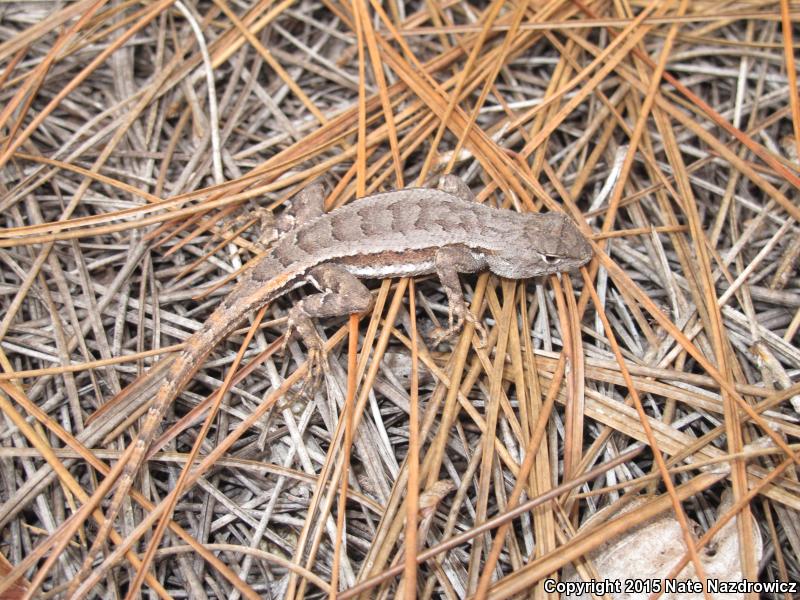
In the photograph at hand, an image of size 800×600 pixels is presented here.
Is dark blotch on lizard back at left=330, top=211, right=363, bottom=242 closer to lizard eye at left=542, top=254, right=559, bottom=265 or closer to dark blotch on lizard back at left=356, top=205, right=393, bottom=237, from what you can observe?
dark blotch on lizard back at left=356, top=205, right=393, bottom=237

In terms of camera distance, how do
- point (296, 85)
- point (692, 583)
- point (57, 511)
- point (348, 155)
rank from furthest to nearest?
point (296, 85) < point (348, 155) < point (57, 511) < point (692, 583)

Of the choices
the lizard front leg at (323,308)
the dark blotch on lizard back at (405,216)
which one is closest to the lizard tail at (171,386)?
the lizard front leg at (323,308)

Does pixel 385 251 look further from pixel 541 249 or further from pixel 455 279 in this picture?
pixel 541 249

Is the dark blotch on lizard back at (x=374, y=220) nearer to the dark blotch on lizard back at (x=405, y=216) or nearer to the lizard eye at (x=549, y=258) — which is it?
the dark blotch on lizard back at (x=405, y=216)

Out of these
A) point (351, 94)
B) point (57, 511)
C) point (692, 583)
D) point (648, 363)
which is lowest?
point (692, 583)

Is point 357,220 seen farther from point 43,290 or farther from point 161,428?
point 43,290

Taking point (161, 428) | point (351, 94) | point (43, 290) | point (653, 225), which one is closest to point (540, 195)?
point (653, 225)

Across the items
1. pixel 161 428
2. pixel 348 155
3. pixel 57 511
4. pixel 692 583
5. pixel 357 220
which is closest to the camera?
pixel 692 583

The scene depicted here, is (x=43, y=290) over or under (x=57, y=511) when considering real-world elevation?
over
